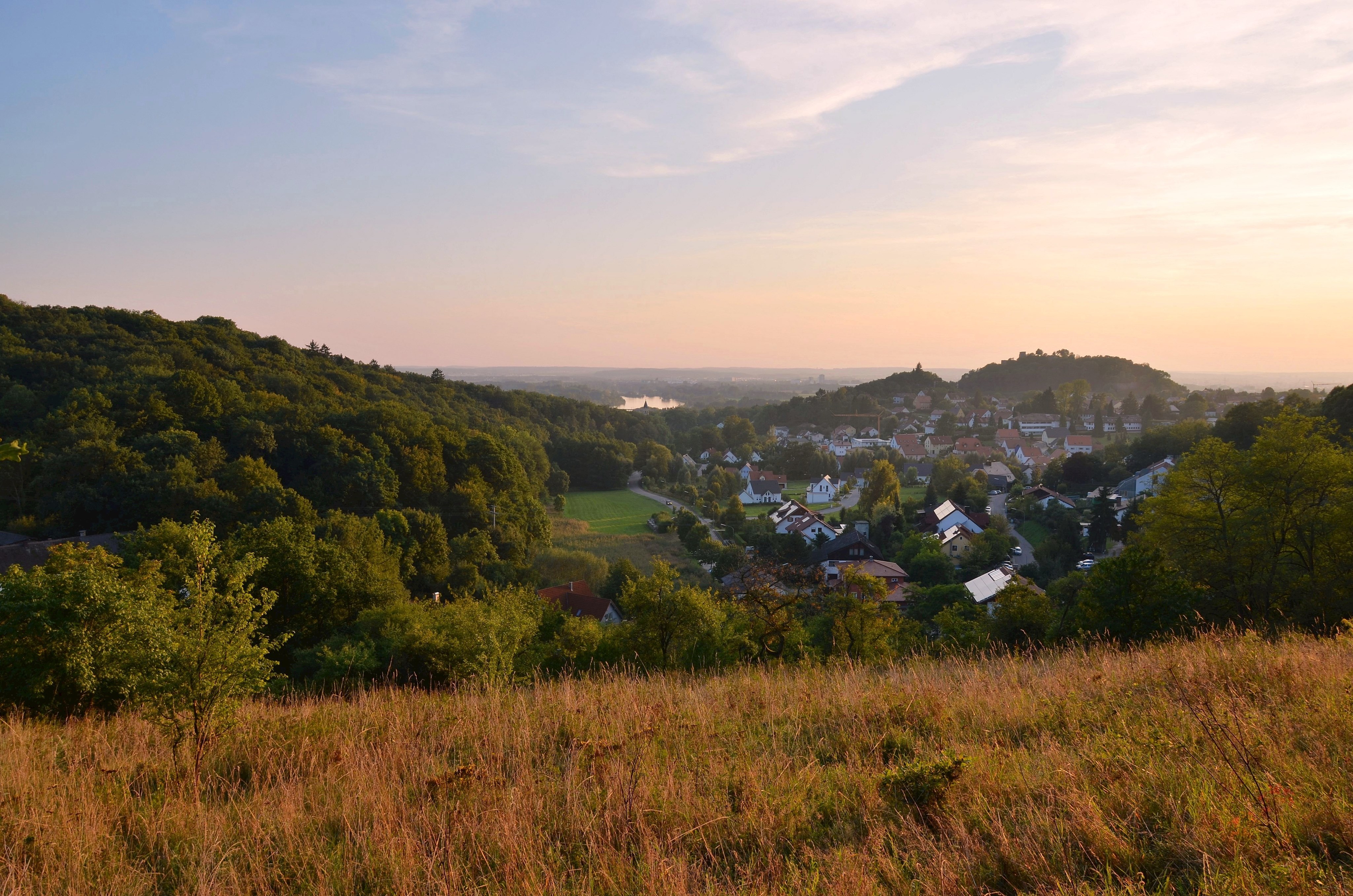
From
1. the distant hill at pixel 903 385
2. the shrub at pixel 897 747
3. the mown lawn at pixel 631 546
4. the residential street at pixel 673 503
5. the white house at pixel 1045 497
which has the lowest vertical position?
the mown lawn at pixel 631 546

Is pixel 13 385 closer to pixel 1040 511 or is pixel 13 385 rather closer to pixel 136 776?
pixel 136 776

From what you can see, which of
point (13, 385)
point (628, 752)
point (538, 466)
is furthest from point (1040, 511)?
point (13, 385)

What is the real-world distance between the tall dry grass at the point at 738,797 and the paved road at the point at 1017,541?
30.4 meters

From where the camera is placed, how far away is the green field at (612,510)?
4525 centimetres

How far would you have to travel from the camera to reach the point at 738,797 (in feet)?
11.4

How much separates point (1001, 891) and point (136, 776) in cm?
481

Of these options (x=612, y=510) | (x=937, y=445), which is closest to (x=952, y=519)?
(x=612, y=510)

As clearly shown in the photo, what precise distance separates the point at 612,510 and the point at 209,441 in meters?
27.9

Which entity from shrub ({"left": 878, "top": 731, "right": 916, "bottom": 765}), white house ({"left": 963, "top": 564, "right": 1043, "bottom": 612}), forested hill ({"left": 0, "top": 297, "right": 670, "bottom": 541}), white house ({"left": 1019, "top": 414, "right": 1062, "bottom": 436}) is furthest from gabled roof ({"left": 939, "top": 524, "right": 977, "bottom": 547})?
white house ({"left": 1019, "top": 414, "right": 1062, "bottom": 436})

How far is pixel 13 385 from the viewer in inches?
1264

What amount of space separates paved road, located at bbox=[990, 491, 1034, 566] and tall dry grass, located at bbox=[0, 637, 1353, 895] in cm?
3036

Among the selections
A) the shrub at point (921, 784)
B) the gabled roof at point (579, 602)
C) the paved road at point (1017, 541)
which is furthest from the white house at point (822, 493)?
the shrub at point (921, 784)

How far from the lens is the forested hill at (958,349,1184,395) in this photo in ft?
461

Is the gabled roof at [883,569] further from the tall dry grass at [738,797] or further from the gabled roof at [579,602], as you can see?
the tall dry grass at [738,797]
